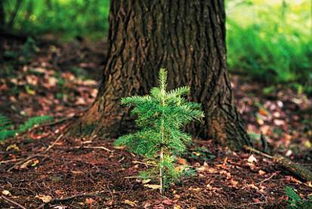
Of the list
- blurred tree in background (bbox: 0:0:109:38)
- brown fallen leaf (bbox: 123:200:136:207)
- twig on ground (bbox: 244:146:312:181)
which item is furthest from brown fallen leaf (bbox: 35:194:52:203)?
blurred tree in background (bbox: 0:0:109:38)

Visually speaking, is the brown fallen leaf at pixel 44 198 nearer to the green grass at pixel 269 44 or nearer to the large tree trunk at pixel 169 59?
the large tree trunk at pixel 169 59

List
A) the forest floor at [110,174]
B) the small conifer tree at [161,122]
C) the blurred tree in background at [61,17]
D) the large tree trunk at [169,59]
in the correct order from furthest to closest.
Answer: the blurred tree in background at [61,17] < the large tree trunk at [169,59] < the forest floor at [110,174] < the small conifer tree at [161,122]

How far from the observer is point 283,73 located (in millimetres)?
7422

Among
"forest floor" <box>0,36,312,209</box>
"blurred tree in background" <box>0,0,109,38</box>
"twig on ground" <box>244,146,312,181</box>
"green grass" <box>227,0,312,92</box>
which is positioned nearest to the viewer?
"forest floor" <box>0,36,312,209</box>

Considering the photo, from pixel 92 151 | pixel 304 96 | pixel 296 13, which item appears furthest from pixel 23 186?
pixel 296 13

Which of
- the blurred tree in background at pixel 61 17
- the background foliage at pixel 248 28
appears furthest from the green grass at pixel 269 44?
the blurred tree in background at pixel 61 17

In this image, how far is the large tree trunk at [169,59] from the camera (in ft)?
12.6

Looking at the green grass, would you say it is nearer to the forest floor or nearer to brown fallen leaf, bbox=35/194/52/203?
the forest floor

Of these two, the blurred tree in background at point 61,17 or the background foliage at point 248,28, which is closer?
the background foliage at point 248,28

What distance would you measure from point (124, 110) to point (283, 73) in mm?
4218

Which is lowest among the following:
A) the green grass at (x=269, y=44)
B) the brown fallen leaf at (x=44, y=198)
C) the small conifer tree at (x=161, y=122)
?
the brown fallen leaf at (x=44, y=198)

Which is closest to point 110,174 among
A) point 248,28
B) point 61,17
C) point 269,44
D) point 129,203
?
point 129,203

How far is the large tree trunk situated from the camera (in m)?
3.83

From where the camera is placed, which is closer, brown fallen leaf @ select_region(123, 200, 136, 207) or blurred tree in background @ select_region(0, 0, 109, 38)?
brown fallen leaf @ select_region(123, 200, 136, 207)
